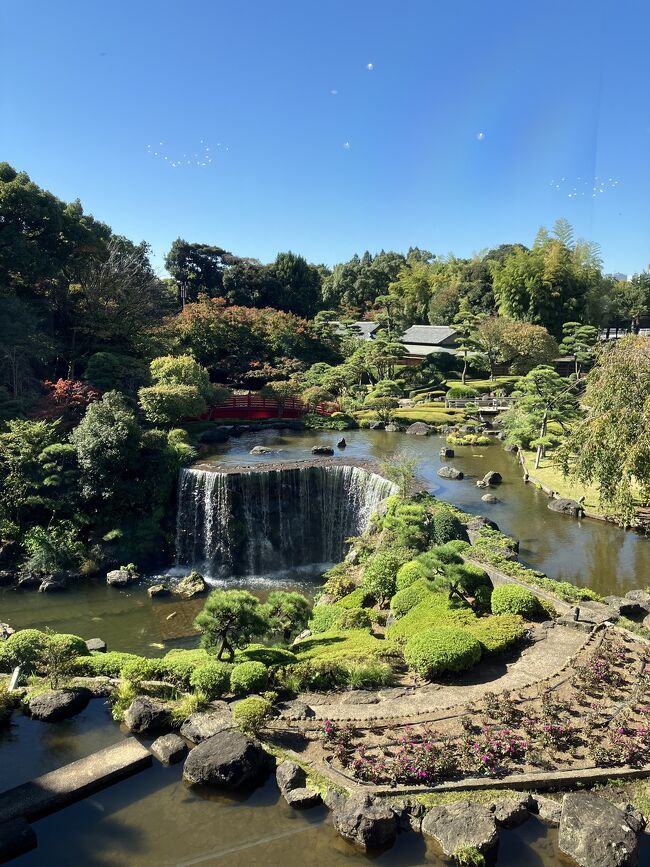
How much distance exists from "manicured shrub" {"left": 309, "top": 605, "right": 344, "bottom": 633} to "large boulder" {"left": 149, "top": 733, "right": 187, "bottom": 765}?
6.71 metres

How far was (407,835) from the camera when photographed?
832cm

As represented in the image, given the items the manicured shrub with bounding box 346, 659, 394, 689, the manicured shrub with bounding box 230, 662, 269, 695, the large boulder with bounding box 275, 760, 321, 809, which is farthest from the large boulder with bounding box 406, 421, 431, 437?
the large boulder with bounding box 275, 760, 321, 809

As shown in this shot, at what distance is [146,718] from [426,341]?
53425 mm

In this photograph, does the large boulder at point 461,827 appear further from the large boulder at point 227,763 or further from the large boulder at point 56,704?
the large boulder at point 56,704

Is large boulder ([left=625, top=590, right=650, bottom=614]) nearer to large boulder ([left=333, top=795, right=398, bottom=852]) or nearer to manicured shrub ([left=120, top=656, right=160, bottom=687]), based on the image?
large boulder ([left=333, top=795, right=398, bottom=852])

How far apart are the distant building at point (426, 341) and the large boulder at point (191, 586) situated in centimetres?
3853

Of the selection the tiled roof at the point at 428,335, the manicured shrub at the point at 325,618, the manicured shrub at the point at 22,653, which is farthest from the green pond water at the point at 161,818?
the tiled roof at the point at 428,335

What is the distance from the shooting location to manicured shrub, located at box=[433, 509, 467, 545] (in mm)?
19469

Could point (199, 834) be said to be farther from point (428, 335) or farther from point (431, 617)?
point (428, 335)

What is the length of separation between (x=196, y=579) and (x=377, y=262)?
7842 centimetres

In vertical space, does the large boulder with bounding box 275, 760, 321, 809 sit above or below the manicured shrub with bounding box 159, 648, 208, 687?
below

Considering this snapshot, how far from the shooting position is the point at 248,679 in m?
11.6

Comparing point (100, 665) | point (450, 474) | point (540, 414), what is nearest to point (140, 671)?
point (100, 665)

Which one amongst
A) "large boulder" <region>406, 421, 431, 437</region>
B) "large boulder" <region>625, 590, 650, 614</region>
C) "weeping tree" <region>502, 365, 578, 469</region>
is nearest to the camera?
"large boulder" <region>625, 590, 650, 614</region>
